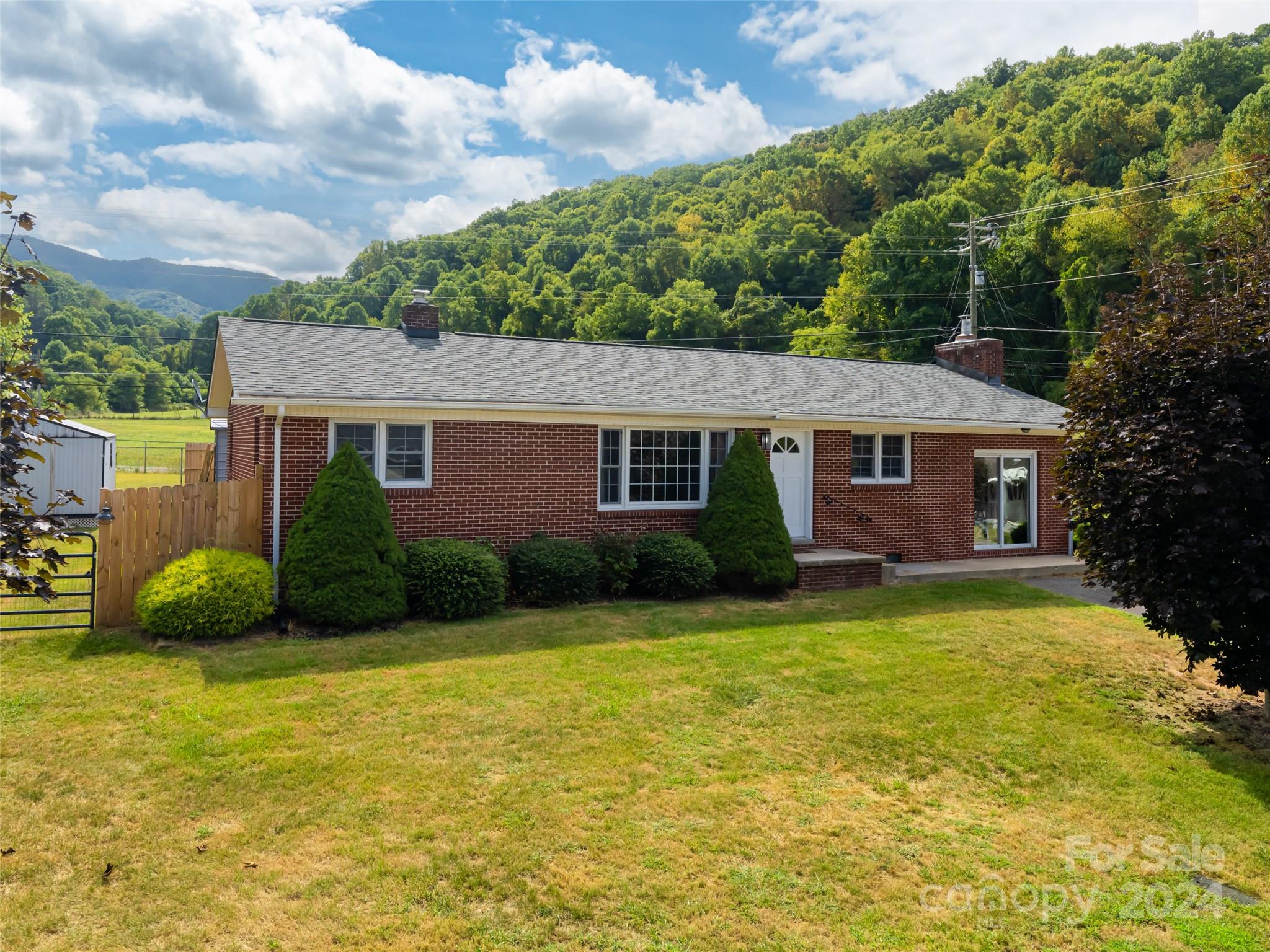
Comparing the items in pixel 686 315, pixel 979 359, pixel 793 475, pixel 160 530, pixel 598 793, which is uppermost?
pixel 686 315

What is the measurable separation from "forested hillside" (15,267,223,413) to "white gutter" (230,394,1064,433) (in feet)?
268

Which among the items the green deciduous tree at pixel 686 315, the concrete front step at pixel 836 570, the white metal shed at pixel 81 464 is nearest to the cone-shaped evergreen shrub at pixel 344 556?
the concrete front step at pixel 836 570

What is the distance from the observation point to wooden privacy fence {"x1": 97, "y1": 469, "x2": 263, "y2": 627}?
31.6ft

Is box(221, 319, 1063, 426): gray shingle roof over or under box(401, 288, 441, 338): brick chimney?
under

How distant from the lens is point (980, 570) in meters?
14.8

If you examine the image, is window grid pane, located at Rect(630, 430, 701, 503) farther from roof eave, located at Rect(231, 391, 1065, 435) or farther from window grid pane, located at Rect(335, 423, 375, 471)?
window grid pane, located at Rect(335, 423, 375, 471)

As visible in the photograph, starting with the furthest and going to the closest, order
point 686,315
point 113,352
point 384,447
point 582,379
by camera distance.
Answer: point 113,352 → point 686,315 → point 582,379 → point 384,447

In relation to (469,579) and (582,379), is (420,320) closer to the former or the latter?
(582,379)

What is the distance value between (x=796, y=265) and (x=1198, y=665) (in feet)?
168

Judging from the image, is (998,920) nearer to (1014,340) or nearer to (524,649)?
(524,649)

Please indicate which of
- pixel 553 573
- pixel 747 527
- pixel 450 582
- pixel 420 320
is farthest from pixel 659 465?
pixel 420 320

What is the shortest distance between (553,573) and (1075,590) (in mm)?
9173

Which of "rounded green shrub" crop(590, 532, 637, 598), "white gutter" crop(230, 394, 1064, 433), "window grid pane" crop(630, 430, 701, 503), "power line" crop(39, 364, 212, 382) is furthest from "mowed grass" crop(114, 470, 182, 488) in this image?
"power line" crop(39, 364, 212, 382)

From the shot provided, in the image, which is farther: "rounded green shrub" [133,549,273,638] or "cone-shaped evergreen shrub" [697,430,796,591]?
"cone-shaped evergreen shrub" [697,430,796,591]
